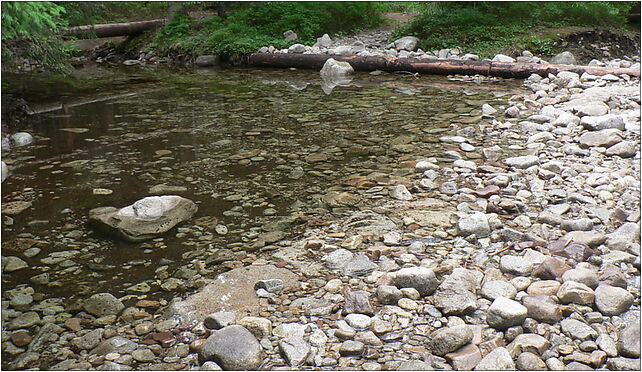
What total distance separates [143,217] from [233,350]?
6.20 feet

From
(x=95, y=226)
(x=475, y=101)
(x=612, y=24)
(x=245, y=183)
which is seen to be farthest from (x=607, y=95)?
(x=612, y=24)

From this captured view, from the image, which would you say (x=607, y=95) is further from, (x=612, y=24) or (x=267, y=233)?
(x=612, y=24)

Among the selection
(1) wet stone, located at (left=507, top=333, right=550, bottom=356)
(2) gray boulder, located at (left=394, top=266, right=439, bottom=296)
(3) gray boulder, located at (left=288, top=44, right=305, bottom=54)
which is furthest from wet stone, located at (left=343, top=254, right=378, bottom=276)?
(3) gray boulder, located at (left=288, top=44, right=305, bottom=54)

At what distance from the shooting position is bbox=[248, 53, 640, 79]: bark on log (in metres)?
10.6

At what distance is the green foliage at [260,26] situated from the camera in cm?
1588

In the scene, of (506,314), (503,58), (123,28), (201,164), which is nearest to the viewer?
(506,314)

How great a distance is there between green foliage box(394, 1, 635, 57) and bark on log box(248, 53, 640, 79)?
96.0 inches

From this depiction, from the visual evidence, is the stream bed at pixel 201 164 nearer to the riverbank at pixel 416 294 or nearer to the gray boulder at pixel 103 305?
the gray boulder at pixel 103 305

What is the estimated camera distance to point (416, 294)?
2.98 m

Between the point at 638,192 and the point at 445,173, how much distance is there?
5.20 ft

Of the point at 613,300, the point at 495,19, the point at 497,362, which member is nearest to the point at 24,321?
the point at 497,362

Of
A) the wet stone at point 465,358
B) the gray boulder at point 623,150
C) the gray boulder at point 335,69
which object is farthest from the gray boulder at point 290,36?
the wet stone at point 465,358

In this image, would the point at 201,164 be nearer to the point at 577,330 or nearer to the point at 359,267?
the point at 359,267

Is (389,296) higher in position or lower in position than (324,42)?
higher
